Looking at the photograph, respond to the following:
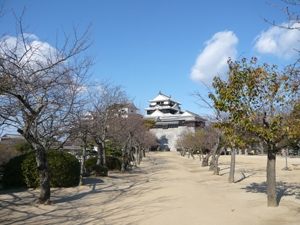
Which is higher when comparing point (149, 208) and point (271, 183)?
point (271, 183)

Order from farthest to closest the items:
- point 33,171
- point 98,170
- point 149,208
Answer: point 98,170
point 33,171
point 149,208

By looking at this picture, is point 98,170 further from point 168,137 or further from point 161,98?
point 161,98

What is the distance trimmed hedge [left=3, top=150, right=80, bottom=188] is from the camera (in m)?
10.1

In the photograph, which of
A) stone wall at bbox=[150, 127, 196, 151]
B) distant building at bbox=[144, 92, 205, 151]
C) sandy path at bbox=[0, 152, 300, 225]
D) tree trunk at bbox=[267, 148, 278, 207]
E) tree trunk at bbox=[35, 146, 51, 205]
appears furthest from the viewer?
stone wall at bbox=[150, 127, 196, 151]

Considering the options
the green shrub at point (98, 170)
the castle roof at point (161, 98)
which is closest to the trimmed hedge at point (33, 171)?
the green shrub at point (98, 170)

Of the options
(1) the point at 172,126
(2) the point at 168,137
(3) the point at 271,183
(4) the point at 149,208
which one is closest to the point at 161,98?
(1) the point at 172,126

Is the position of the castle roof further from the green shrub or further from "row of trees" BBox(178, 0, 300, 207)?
"row of trees" BBox(178, 0, 300, 207)

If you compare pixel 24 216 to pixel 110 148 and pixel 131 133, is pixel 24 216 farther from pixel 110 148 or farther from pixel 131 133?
pixel 110 148

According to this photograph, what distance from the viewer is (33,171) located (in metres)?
10.0

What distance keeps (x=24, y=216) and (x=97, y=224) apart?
7.30ft

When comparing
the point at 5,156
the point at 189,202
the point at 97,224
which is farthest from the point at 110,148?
the point at 97,224

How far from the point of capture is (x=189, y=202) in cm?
873

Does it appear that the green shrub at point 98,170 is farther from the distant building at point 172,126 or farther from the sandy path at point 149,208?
the distant building at point 172,126

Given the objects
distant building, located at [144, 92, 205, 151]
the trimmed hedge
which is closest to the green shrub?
the trimmed hedge
